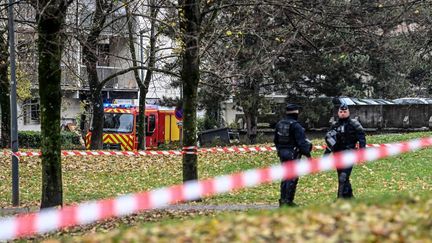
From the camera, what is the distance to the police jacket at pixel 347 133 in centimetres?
971

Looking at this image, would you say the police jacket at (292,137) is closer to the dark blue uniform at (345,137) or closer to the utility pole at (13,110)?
the dark blue uniform at (345,137)

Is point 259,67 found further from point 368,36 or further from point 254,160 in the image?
point 368,36

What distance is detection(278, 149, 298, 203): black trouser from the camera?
31.8 ft

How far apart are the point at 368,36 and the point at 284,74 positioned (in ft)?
58.5

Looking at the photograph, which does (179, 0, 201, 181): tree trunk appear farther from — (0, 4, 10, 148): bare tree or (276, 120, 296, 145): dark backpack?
(0, 4, 10, 148): bare tree

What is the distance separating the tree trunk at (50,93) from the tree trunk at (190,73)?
2.56 meters

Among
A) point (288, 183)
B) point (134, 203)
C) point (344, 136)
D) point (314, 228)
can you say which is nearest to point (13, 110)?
point (134, 203)

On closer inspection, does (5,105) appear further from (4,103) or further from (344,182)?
(344,182)

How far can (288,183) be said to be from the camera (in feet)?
32.3

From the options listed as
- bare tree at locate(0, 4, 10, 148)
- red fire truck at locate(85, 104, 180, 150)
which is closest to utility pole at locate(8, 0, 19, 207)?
bare tree at locate(0, 4, 10, 148)

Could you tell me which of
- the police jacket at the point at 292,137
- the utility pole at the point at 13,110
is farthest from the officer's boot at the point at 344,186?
the utility pole at the point at 13,110

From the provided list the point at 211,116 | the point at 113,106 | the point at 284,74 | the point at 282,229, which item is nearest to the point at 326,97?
the point at 284,74

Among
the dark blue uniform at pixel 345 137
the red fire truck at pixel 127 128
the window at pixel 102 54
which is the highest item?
the window at pixel 102 54

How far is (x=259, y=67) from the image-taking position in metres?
18.0
